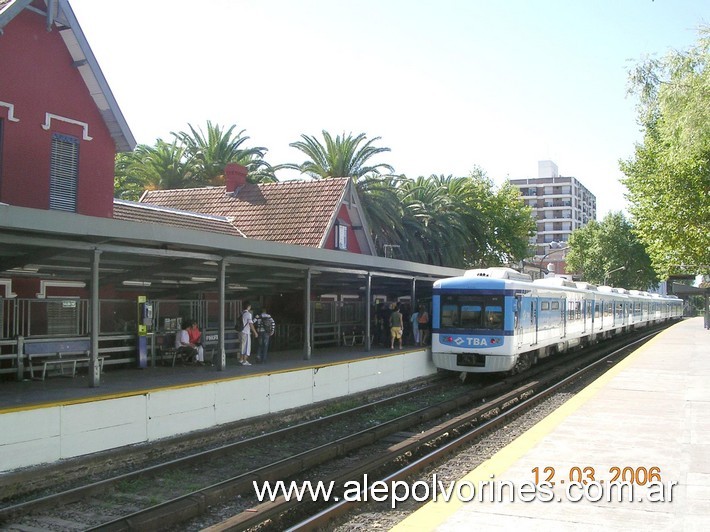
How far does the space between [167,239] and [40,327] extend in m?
4.77

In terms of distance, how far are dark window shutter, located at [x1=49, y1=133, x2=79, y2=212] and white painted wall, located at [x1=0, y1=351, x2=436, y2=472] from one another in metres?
7.02

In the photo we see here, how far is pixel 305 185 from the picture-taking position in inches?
1257

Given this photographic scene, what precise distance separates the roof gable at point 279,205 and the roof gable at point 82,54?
11166 mm

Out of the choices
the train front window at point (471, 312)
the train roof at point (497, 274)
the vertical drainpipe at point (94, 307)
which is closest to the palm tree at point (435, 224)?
the train roof at point (497, 274)

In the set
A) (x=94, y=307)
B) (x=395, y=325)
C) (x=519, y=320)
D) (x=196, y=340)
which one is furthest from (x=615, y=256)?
(x=94, y=307)

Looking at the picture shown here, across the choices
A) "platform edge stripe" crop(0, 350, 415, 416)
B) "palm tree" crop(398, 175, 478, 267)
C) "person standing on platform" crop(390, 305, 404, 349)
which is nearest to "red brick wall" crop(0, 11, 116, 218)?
"platform edge stripe" crop(0, 350, 415, 416)

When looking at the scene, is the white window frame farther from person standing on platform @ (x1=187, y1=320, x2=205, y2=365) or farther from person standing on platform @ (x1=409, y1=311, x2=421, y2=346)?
person standing on platform @ (x1=187, y1=320, x2=205, y2=365)

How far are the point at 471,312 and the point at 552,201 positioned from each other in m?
116

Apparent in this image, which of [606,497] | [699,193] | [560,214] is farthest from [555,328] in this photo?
[560,214]

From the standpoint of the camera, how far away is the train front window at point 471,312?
18.7m

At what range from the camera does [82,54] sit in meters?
17.2

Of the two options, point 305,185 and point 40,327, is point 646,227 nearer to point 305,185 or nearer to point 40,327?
point 305,185

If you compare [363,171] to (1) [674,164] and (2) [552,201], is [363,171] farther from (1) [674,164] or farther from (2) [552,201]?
(2) [552,201]

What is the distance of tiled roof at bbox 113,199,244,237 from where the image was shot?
2271 cm
